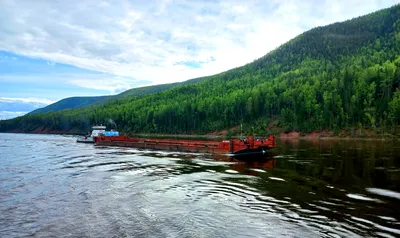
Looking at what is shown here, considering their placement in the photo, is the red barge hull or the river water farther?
the red barge hull

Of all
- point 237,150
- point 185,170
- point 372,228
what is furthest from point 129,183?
point 237,150

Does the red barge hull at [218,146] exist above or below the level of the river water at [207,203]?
above

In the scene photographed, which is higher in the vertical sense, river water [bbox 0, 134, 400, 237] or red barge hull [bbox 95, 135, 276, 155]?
red barge hull [bbox 95, 135, 276, 155]

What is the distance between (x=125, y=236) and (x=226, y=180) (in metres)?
14.1

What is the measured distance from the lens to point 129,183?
24.7 metres

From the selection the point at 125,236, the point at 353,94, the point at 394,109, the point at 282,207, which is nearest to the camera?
the point at 125,236

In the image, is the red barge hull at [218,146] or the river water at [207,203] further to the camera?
the red barge hull at [218,146]

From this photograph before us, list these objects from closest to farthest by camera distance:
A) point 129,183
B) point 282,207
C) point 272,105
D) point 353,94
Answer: point 282,207, point 129,183, point 353,94, point 272,105

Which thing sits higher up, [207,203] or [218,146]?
[218,146]

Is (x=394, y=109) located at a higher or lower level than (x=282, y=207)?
higher

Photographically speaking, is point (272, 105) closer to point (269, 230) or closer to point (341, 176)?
point (341, 176)

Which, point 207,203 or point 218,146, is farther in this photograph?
point 218,146

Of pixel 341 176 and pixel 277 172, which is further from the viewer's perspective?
pixel 277 172

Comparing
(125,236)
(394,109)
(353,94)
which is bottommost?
(125,236)
